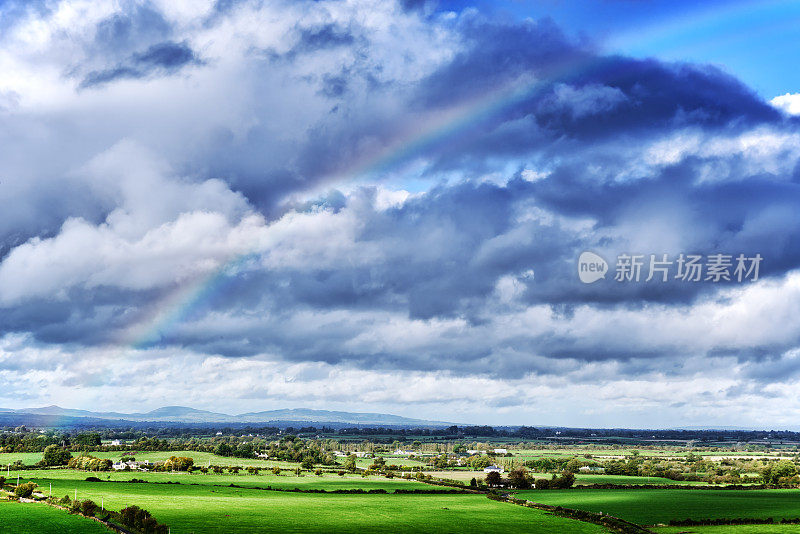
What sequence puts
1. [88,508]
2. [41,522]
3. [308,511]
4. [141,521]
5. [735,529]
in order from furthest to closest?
1. [308,511]
2. [88,508]
3. [735,529]
4. [141,521]
5. [41,522]

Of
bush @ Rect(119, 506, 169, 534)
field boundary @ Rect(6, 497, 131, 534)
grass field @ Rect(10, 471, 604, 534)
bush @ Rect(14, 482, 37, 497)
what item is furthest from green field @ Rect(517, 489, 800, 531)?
bush @ Rect(14, 482, 37, 497)

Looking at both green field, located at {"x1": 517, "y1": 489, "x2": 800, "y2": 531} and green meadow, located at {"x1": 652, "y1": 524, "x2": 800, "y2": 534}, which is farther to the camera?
green field, located at {"x1": 517, "y1": 489, "x2": 800, "y2": 531}

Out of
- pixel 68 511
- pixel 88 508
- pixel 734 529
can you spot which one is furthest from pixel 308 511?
pixel 734 529

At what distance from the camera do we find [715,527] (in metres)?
124

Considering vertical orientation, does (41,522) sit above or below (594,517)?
above

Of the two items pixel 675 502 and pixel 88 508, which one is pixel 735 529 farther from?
pixel 88 508

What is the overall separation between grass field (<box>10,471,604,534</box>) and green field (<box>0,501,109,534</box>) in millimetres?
11073

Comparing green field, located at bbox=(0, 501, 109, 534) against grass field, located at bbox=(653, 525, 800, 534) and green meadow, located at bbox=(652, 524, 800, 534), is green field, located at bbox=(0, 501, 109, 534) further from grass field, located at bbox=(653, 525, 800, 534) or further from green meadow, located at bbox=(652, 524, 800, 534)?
grass field, located at bbox=(653, 525, 800, 534)

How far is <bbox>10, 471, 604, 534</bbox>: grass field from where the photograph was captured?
117 metres

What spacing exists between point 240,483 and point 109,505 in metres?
69.1

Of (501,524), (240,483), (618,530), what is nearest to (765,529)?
(618,530)

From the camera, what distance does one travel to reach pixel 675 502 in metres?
162

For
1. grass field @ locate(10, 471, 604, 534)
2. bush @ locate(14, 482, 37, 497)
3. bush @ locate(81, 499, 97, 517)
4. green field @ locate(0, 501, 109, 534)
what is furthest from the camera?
bush @ locate(14, 482, 37, 497)

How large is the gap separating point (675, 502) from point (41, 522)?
423 ft
